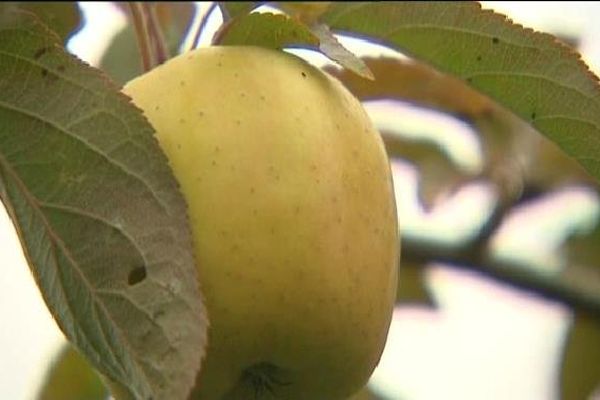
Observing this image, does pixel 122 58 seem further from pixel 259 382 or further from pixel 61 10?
pixel 259 382

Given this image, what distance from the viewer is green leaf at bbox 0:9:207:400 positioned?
669mm

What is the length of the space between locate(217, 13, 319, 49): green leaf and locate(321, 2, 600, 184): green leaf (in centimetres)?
10

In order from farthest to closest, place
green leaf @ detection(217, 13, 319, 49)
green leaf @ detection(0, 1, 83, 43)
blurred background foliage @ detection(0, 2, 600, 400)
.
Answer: blurred background foliage @ detection(0, 2, 600, 400), green leaf @ detection(0, 1, 83, 43), green leaf @ detection(217, 13, 319, 49)

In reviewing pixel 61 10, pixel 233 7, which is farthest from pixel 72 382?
pixel 233 7

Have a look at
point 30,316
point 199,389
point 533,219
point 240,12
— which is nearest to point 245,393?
point 199,389

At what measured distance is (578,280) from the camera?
128 centimetres

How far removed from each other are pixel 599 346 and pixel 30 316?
62 cm

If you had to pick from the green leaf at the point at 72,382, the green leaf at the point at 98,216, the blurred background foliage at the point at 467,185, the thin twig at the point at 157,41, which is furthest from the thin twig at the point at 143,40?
the green leaf at the point at 72,382

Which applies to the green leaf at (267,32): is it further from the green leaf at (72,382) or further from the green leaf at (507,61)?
the green leaf at (72,382)

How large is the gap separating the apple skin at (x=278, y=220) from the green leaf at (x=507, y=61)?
0.11 metres

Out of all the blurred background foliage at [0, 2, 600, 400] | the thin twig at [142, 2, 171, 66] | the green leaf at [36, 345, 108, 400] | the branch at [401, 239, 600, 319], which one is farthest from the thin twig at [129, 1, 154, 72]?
the branch at [401, 239, 600, 319]

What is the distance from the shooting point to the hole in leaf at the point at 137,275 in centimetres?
69

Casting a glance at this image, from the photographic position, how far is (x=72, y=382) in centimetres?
115

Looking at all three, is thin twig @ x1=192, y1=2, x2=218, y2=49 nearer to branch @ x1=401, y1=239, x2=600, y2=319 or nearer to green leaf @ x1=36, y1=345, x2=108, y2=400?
green leaf @ x1=36, y1=345, x2=108, y2=400
